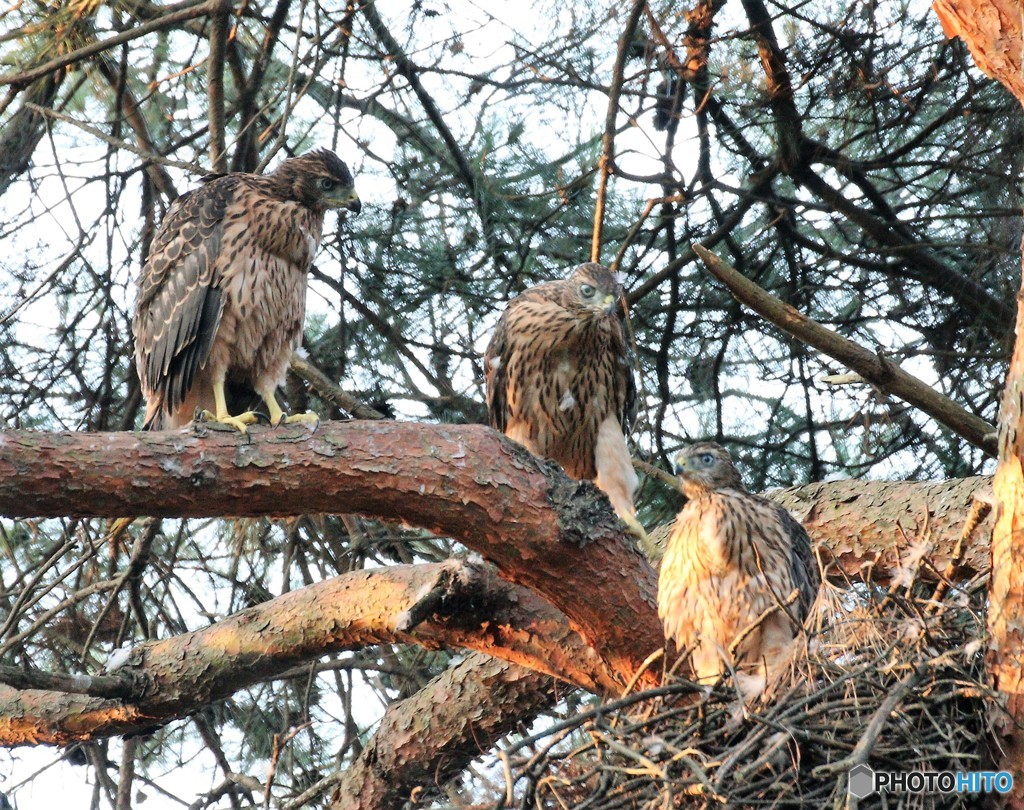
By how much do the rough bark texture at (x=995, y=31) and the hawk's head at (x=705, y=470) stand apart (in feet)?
6.36

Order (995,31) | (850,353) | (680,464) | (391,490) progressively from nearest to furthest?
(995,31) → (391,490) → (850,353) → (680,464)

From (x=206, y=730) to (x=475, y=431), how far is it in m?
2.52

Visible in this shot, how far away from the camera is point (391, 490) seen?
13.0ft

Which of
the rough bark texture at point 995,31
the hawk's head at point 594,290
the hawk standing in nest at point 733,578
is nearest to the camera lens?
Answer: the rough bark texture at point 995,31

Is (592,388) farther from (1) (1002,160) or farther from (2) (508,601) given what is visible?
(1) (1002,160)

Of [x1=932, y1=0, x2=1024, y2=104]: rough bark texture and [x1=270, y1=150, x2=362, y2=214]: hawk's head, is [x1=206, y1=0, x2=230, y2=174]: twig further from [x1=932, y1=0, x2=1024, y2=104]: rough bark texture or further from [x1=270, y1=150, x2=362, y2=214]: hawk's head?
[x1=932, y1=0, x2=1024, y2=104]: rough bark texture

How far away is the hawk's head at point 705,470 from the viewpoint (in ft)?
16.1

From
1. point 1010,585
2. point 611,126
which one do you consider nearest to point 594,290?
point 611,126

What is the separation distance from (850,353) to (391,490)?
1559 millimetres

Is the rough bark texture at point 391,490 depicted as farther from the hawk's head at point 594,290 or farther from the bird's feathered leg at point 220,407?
the hawk's head at point 594,290

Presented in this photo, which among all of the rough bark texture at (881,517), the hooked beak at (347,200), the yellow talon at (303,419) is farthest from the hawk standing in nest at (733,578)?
the hooked beak at (347,200)

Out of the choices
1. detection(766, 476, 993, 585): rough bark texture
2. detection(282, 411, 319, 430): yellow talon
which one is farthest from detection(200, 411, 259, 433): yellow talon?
detection(766, 476, 993, 585): rough bark texture

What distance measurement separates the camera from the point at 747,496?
483 centimetres

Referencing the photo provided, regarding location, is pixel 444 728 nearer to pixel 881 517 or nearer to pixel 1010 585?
pixel 881 517
